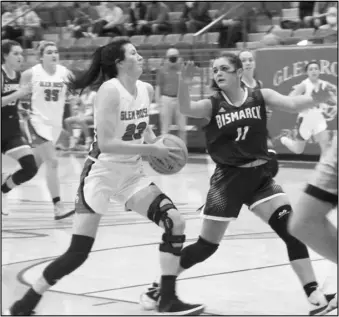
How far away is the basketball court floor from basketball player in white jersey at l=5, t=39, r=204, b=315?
34cm

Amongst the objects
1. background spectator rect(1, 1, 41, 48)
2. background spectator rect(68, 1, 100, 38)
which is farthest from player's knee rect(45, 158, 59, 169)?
background spectator rect(1, 1, 41, 48)

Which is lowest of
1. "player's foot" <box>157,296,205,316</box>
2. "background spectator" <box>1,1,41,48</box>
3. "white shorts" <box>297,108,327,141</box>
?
"background spectator" <box>1,1,41,48</box>

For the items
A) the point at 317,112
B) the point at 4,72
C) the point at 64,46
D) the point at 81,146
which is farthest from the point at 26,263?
the point at 64,46

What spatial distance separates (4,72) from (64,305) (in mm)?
4015

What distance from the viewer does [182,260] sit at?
17.9 feet

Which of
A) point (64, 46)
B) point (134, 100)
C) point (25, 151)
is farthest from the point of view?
point (64, 46)

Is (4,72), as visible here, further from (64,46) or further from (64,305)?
(64,46)

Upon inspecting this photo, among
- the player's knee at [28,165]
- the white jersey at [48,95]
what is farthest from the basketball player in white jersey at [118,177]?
the white jersey at [48,95]

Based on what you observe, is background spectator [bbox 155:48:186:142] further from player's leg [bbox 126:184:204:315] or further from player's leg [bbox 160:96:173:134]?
player's leg [bbox 126:184:204:315]

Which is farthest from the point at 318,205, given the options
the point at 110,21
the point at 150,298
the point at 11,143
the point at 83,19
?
the point at 83,19

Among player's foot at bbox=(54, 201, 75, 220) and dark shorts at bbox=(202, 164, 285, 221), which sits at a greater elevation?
dark shorts at bbox=(202, 164, 285, 221)

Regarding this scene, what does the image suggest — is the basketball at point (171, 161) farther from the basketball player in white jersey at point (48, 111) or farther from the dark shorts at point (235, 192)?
the basketball player in white jersey at point (48, 111)

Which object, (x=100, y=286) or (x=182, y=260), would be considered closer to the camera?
(x=182, y=260)

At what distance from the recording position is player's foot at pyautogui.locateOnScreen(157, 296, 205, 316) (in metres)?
5.16
